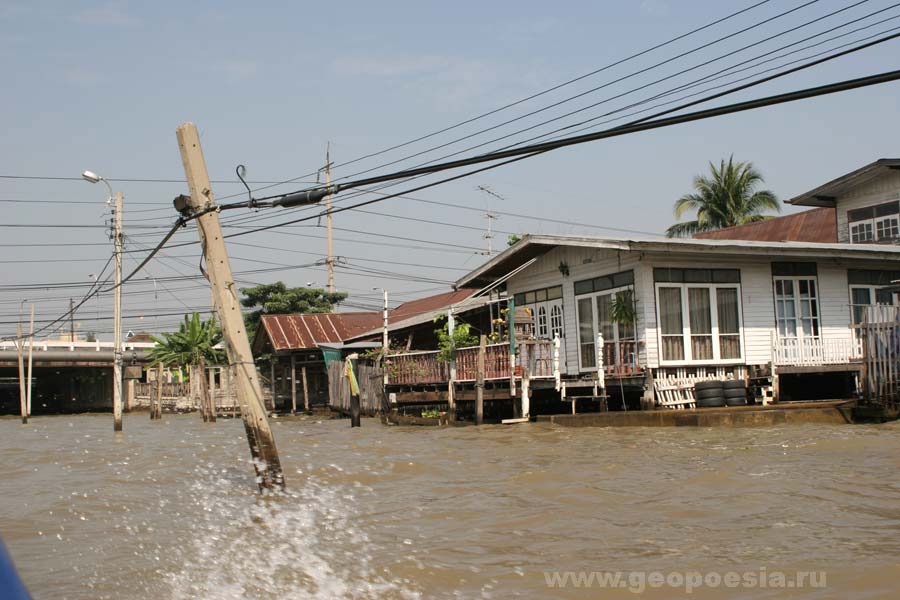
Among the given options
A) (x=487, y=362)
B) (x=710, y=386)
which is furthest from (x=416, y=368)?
(x=710, y=386)

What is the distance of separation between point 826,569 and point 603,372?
45.4ft

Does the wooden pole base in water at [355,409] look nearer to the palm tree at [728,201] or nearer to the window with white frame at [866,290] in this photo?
the window with white frame at [866,290]

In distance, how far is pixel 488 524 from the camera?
816 centimetres

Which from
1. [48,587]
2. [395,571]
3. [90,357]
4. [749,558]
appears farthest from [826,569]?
[90,357]

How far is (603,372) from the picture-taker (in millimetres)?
19844

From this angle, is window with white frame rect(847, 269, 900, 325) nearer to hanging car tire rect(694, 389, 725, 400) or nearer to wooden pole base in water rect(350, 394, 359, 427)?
hanging car tire rect(694, 389, 725, 400)

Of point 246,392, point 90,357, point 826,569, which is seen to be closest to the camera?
point 826,569

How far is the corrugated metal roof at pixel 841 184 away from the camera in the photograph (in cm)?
2483

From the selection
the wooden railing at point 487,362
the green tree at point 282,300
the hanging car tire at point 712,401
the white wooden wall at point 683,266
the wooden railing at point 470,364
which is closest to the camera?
the hanging car tire at point 712,401

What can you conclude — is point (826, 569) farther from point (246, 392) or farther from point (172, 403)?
point (172, 403)

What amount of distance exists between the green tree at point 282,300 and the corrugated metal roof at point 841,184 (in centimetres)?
3139

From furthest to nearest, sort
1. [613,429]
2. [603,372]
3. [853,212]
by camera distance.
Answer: [853,212], [603,372], [613,429]

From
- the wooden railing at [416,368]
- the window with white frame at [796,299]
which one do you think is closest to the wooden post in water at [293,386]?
the wooden railing at [416,368]

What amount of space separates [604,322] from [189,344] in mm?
29238
